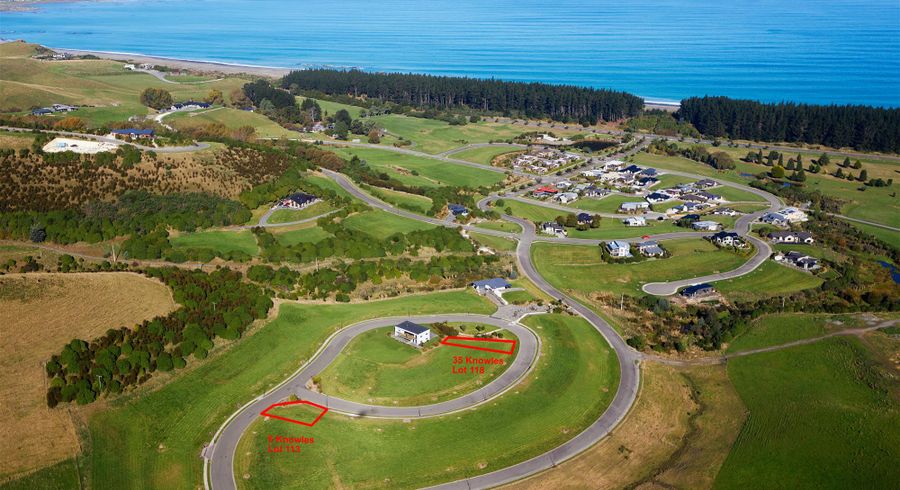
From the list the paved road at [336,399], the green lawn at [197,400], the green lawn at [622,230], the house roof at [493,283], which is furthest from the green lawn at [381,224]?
the paved road at [336,399]

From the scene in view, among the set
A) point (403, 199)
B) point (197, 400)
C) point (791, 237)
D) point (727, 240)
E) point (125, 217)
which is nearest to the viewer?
point (197, 400)

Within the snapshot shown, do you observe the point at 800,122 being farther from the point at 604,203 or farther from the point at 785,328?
the point at 785,328

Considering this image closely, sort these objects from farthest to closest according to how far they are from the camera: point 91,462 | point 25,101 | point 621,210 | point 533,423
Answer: point 25,101
point 621,210
point 533,423
point 91,462

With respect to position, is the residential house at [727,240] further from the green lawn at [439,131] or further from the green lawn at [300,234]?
the green lawn at [439,131]

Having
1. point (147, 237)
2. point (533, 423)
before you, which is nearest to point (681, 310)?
point (533, 423)

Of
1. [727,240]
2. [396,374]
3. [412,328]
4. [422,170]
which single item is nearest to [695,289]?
[727,240]

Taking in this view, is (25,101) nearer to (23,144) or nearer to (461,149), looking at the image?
(23,144)

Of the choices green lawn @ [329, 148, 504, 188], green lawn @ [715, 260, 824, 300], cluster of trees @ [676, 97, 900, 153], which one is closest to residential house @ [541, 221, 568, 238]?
green lawn @ [715, 260, 824, 300]
